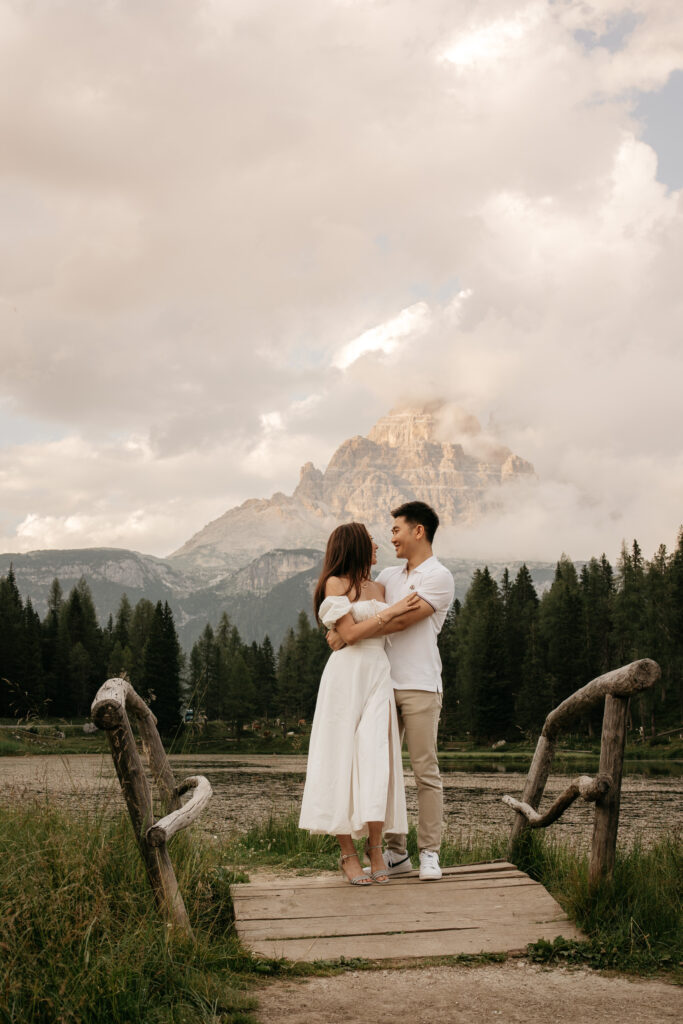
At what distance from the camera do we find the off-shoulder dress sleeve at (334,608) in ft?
19.6

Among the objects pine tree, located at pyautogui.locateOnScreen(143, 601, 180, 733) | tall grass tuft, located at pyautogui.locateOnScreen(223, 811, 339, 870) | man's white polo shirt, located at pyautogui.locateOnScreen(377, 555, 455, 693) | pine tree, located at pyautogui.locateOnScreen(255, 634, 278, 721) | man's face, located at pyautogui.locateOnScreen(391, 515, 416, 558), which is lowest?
pine tree, located at pyautogui.locateOnScreen(255, 634, 278, 721)

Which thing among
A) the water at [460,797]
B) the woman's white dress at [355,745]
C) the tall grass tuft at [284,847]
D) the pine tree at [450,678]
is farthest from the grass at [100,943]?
the pine tree at [450,678]

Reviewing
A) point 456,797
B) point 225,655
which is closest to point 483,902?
point 456,797

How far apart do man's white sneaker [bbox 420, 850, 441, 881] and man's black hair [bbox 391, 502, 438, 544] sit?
2.02m

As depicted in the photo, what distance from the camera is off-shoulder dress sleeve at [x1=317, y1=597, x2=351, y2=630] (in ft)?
19.6

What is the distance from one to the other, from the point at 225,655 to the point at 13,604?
2981 cm

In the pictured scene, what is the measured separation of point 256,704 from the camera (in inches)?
4092

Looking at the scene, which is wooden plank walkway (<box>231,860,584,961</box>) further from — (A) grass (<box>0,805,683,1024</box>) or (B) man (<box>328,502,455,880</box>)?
(B) man (<box>328,502,455,880</box>)

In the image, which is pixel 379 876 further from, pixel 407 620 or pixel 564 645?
pixel 564 645

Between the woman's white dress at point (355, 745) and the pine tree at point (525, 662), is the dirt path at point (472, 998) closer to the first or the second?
the woman's white dress at point (355, 745)

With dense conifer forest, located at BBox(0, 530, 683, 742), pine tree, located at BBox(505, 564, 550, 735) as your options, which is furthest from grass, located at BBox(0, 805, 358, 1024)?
pine tree, located at BBox(505, 564, 550, 735)

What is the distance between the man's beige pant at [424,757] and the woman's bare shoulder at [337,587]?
2.61 feet

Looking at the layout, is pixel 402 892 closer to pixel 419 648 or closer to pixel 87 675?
pixel 419 648

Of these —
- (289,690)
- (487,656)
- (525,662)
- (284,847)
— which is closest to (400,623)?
(284,847)
